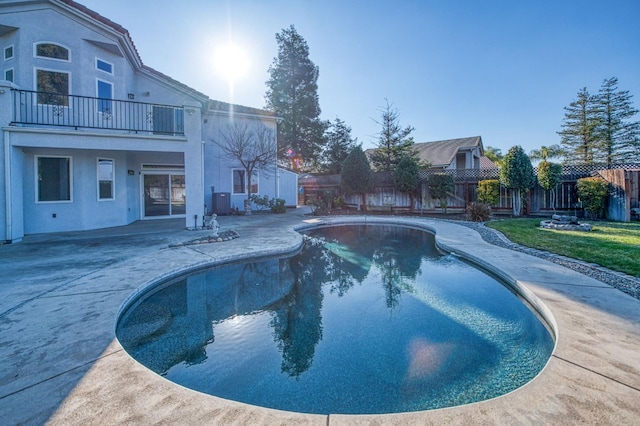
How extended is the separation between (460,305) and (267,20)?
39.0ft

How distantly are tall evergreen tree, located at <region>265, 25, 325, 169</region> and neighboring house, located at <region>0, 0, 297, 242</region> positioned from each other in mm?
15504

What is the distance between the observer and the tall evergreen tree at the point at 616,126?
86.9 feet

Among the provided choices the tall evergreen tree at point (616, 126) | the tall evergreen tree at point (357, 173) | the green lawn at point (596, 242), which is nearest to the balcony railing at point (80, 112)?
the tall evergreen tree at point (357, 173)

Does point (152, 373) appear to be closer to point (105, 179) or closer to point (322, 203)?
point (105, 179)

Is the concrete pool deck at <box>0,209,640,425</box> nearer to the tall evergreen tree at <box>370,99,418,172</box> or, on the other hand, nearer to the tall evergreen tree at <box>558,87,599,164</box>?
the tall evergreen tree at <box>370,99,418,172</box>

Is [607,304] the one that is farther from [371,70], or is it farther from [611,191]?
[371,70]

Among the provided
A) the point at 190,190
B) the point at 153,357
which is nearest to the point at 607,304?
the point at 153,357

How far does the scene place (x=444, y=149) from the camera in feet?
83.5

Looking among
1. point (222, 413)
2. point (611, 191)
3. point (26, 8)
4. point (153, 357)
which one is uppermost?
point (26, 8)

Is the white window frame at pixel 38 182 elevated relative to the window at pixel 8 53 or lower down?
lower down

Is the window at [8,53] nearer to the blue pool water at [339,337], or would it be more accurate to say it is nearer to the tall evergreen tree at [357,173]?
the blue pool water at [339,337]

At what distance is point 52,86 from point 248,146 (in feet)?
27.6

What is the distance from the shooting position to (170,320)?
422cm

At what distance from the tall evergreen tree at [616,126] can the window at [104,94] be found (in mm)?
38132
